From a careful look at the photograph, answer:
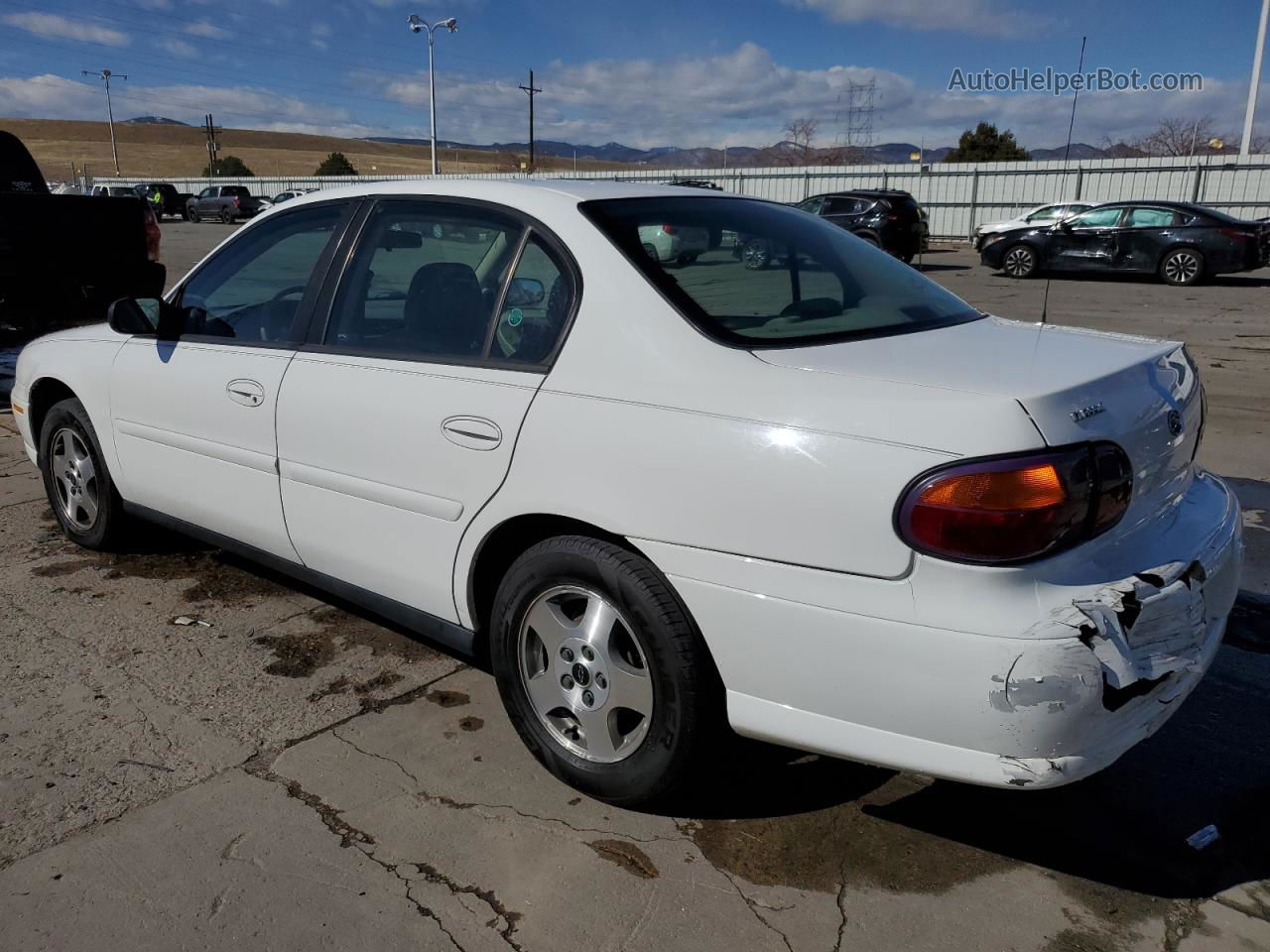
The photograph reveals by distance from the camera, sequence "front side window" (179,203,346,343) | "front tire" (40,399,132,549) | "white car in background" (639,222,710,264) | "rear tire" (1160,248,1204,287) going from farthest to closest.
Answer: "rear tire" (1160,248,1204,287)
"front tire" (40,399,132,549)
"front side window" (179,203,346,343)
"white car in background" (639,222,710,264)

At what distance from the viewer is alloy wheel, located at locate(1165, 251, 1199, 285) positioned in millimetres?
18344

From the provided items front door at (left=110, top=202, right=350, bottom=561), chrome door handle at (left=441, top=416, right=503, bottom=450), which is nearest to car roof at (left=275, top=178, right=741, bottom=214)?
front door at (left=110, top=202, right=350, bottom=561)

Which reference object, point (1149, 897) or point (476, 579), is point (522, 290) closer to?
point (476, 579)

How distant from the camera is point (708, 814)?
2740 millimetres

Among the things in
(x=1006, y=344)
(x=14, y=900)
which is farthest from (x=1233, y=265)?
(x=14, y=900)

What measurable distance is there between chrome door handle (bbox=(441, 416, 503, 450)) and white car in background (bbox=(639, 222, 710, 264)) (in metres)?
0.65

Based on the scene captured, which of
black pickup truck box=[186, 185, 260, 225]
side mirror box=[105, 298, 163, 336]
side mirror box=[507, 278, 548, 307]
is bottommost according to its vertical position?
side mirror box=[105, 298, 163, 336]

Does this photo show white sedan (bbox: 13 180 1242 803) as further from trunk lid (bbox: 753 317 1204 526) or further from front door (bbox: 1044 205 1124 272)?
front door (bbox: 1044 205 1124 272)

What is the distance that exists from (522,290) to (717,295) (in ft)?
1.84

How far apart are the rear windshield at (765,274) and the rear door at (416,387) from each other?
285mm

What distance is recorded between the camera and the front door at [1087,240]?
19.1 meters

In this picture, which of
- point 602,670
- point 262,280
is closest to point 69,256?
point 262,280

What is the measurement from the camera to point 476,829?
2666mm

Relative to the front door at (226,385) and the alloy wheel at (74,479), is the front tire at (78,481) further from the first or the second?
the front door at (226,385)
